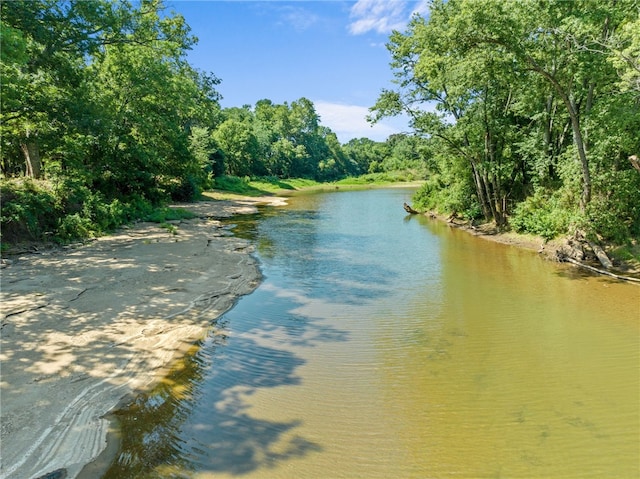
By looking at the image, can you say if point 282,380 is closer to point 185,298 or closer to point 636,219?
point 185,298

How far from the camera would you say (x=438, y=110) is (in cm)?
2058

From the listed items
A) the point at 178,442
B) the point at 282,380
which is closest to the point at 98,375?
the point at 178,442

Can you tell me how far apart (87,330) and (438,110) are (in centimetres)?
1898

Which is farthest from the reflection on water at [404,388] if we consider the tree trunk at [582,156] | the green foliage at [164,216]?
the green foliage at [164,216]

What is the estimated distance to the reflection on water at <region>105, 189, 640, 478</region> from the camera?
4.50 m

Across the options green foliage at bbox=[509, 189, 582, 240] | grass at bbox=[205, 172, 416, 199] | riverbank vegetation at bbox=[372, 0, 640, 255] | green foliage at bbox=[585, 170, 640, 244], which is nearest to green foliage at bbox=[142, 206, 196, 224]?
riverbank vegetation at bbox=[372, 0, 640, 255]

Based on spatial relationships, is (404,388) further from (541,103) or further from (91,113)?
(541,103)

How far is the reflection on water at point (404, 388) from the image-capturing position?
450 cm

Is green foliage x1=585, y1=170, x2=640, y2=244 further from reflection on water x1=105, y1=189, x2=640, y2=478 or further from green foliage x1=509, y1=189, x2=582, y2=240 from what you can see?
reflection on water x1=105, y1=189, x2=640, y2=478

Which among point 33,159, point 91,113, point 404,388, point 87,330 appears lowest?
point 404,388

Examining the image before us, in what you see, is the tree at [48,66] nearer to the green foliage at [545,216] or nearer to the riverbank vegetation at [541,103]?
the riverbank vegetation at [541,103]

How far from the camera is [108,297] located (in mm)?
8719

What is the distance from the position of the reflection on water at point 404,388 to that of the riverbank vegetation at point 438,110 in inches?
195

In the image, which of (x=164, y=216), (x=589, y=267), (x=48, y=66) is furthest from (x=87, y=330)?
(x=164, y=216)
